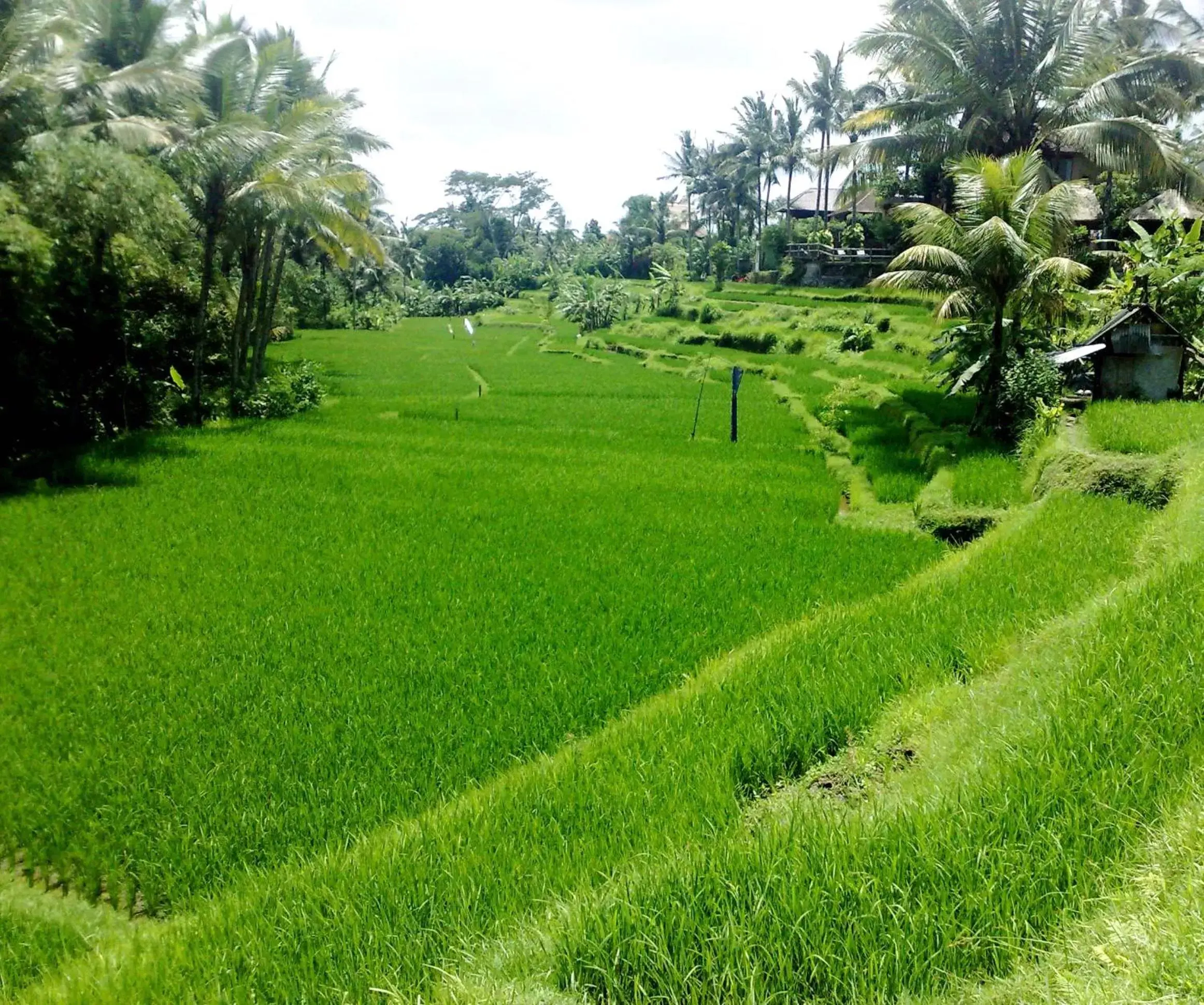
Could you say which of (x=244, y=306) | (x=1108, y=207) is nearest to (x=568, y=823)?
(x=244, y=306)

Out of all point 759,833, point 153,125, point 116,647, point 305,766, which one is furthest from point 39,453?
point 759,833

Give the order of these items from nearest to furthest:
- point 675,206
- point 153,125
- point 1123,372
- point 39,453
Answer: point 1123,372, point 39,453, point 153,125, point 675,206

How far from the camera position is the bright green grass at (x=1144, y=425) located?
22.2ft

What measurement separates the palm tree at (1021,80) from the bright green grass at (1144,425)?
27.2 ft

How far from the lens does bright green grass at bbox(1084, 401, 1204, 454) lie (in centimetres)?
677

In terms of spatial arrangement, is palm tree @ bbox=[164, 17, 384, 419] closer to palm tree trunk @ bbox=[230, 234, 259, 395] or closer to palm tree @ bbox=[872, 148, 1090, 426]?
palm tree trunk @ bbox=[230, 234, 259, 395]

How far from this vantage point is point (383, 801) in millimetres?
3557

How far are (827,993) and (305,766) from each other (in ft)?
8.66

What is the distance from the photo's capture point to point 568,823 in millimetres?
3096

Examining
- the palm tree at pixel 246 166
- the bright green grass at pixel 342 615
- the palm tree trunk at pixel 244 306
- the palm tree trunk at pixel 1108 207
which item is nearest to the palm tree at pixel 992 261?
the bright green grass at pixel 342 615

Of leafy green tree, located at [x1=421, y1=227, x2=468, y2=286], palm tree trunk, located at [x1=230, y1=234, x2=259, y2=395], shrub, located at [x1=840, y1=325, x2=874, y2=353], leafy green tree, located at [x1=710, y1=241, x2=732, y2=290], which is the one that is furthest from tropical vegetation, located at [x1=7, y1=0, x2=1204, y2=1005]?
leafy green tree, located at [x1=421, y1=227, x2=468, y2=286]

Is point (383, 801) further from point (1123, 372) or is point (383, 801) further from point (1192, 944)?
point (1123, 372)

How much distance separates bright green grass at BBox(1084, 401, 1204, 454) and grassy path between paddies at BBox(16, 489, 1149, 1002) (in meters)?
2.33

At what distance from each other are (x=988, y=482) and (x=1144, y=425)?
133cm
